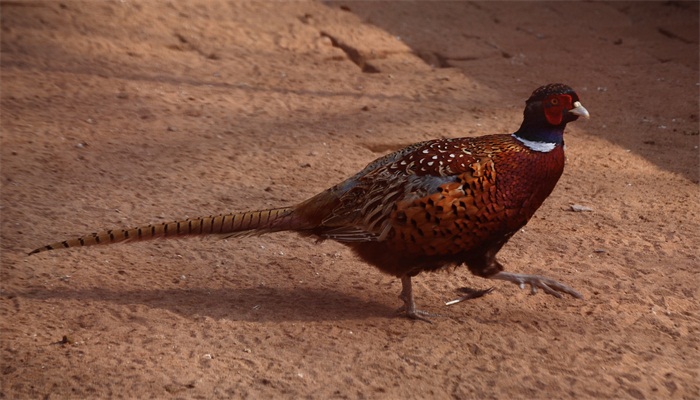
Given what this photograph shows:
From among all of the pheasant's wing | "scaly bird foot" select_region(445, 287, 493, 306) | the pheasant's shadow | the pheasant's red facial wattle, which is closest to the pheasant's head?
the pheasant's red facial wattle

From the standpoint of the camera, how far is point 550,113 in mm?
3752

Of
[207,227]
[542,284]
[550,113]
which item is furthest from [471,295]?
[207,227]

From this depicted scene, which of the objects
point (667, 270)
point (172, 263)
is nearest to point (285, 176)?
point (172, 263)

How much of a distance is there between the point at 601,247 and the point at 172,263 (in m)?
2.32

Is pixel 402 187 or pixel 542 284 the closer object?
pixel 402 187

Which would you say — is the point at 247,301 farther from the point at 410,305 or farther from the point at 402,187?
the point at 402,187

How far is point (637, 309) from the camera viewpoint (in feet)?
13.1

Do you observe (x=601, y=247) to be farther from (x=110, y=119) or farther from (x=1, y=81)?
(x=1, y=81)

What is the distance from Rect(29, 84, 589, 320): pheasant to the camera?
11.8 ft

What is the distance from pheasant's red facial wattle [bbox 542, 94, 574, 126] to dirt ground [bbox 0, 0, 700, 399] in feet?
2.99

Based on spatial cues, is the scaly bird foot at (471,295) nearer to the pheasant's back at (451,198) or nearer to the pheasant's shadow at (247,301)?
the pheasant's shadow at (247,301)

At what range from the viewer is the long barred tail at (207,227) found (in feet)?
12.5

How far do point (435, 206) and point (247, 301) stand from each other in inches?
42.2

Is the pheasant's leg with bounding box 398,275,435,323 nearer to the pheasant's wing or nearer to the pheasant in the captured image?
the pheasant
